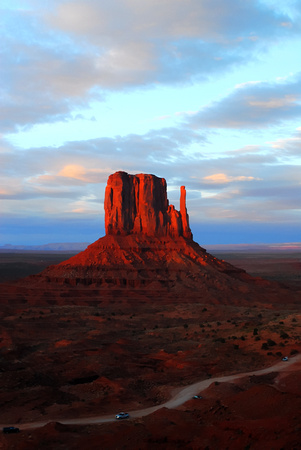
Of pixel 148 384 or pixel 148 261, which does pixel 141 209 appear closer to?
pixel 148 261

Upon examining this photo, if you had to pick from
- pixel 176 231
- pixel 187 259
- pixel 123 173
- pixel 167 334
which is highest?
pixel 123 173

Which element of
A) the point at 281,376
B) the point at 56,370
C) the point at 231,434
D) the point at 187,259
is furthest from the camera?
the point at 187,259

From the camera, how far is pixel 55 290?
81.9 m

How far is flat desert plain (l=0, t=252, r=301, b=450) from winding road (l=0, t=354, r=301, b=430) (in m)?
0.08

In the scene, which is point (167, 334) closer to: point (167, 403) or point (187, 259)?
point (167, 403)

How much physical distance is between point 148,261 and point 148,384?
6085cm

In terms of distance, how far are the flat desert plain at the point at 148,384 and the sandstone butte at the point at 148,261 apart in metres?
23.3

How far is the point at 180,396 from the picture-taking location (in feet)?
86.3

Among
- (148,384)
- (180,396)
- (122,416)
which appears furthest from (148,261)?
(122,416)

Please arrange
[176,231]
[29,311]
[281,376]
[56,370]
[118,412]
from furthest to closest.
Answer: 1. [176,231]
2. [29,311]
3. [56,370]
4. [281,376]
5. [118,412]

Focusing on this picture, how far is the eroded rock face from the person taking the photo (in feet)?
322

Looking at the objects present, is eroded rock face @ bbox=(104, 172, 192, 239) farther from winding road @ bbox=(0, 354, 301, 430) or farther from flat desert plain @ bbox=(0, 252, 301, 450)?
winding road @ bbox=(0, 354, 301, 430)

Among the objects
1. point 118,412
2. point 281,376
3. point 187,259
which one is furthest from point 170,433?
point 187,259

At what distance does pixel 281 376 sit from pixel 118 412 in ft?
34.3
